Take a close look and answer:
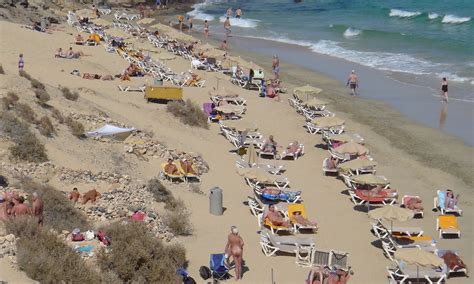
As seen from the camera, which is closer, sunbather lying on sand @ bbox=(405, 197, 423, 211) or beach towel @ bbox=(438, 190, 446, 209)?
sunbather lying on sand @ bbox=(405, 197, 423, 211)

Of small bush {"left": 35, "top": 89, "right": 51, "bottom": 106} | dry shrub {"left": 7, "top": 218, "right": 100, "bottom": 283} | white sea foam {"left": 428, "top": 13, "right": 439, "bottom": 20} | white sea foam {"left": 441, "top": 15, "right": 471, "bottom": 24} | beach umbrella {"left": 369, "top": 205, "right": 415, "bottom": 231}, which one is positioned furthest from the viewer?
white sea foam {"left": 428, "top": 13, "right": 439, "bottom": 20}

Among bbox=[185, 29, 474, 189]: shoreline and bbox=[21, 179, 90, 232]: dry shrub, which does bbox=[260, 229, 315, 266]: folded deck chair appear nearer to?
bbox=[21, 179, 90, 232]: dry shrub

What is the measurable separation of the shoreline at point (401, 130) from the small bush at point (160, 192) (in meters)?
8.04

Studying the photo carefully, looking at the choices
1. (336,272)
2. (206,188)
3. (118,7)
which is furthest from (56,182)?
(118,7)

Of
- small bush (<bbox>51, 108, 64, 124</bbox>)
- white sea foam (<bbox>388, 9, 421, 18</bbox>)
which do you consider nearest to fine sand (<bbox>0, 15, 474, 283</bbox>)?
small bush (<bbox>51, 108, 64, 124</bbox>)

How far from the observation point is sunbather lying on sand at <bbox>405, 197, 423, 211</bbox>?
1487cm

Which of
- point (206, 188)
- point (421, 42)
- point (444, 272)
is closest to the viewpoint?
point (444, 272)

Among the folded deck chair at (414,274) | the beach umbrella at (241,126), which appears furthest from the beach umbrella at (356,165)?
the folded deck chair at (414,274)

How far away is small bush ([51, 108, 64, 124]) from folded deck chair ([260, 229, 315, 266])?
6634 millimetres

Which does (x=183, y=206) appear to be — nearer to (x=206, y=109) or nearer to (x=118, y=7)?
(x=206, y=109)

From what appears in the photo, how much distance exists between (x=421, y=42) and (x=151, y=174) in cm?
2862

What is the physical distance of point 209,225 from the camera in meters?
13.5

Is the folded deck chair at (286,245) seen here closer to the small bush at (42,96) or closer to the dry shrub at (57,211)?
the dry shrub at (57,211)

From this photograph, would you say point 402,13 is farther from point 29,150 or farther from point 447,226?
point 29,150
